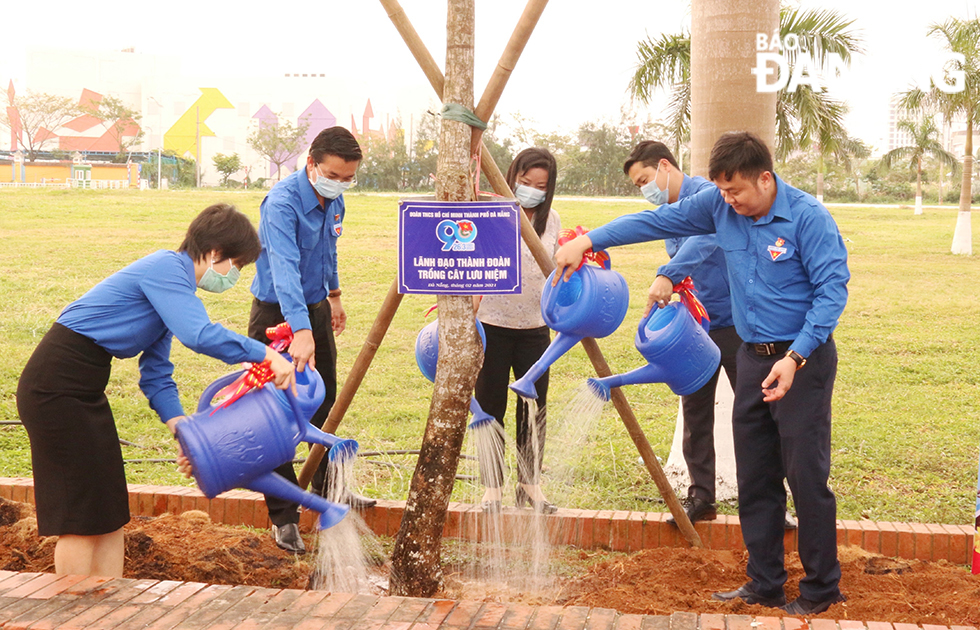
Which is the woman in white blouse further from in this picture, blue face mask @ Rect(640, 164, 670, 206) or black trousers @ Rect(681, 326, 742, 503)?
black trousers @ Rect(681, 326, 742, 503)

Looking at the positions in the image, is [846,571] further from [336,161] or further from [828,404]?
[336,161]

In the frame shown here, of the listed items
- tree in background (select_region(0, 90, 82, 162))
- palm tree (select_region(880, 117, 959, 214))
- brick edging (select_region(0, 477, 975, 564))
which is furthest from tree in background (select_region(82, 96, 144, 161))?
brick edging (select_region(0, 477, 975, 564))

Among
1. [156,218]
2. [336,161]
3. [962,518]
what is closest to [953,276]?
[962,518]

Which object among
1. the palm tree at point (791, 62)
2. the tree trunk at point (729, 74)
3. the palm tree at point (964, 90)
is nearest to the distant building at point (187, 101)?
the palm tree at point (964, 90)

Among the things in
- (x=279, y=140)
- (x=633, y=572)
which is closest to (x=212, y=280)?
(x=633, y=572)

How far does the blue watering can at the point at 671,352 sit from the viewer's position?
3.29 metres

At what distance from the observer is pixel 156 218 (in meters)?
19.7

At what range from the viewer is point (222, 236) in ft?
9.75

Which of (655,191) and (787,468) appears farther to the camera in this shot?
(655,191)

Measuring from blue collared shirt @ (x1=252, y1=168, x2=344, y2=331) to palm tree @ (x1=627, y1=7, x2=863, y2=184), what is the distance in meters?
10.4

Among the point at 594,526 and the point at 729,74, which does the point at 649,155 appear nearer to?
the point at 729,74

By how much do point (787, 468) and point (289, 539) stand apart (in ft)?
6.82

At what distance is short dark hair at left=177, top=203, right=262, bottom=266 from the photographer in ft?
9.73

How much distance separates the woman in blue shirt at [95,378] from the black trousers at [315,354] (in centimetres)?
83
